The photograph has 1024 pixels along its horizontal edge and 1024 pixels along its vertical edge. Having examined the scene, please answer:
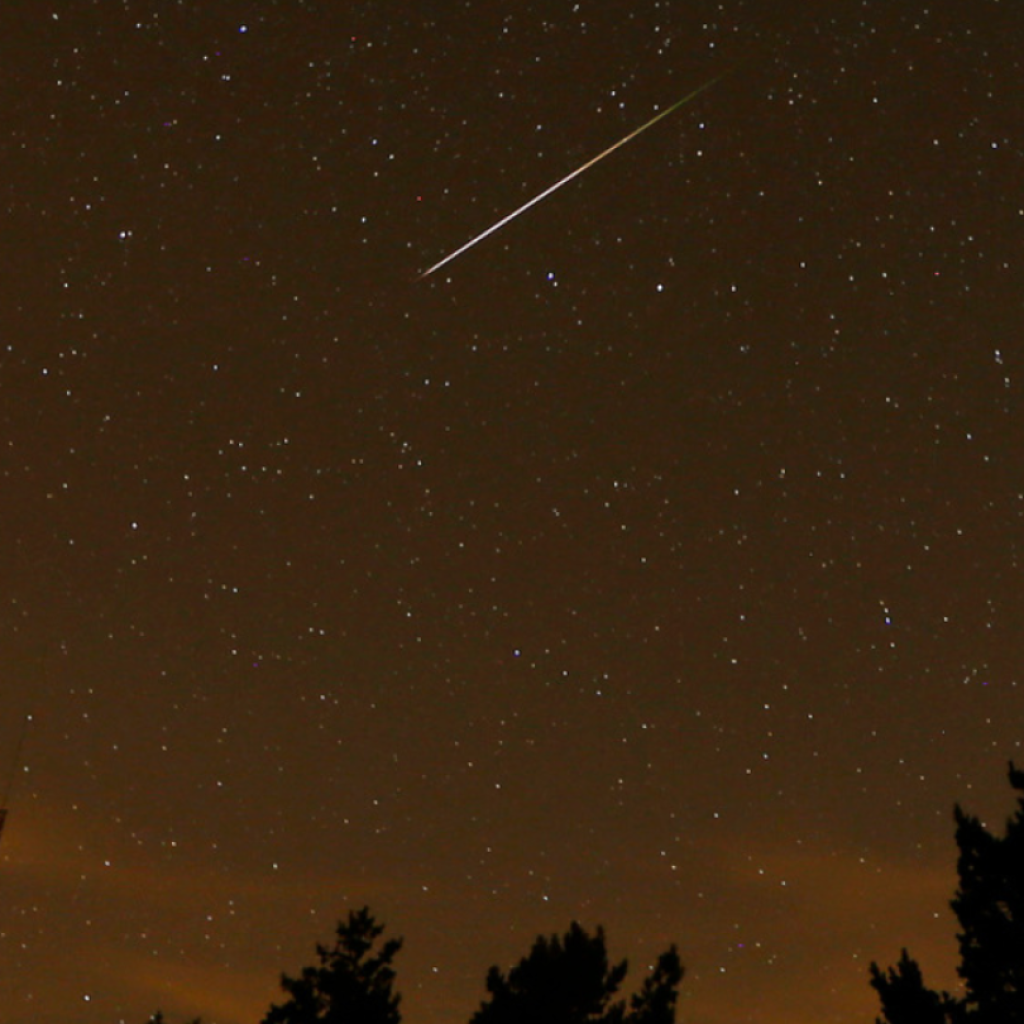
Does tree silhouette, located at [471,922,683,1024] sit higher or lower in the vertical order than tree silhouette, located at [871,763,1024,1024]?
higher

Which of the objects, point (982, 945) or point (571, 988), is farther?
point (571, 988)

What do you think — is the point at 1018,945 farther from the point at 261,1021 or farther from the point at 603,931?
the point at 261,1021

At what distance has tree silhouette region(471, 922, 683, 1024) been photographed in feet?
57.7

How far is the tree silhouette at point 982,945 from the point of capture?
11508 mm

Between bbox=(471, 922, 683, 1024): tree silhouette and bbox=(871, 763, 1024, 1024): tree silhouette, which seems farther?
bbox=(471, 922, 683, 1024): tree silhouette

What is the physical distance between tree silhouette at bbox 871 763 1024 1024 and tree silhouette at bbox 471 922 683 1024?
6.11 meters

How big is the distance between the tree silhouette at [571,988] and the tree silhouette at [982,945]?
20.0 feet

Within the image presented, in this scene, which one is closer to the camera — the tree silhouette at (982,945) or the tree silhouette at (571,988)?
the tree silhouette at (982,945)

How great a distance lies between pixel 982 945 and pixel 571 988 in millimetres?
7317

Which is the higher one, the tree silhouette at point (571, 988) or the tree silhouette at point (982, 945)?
the tree silhouette at point (571, 988)

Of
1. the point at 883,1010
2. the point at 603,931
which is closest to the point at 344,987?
the point at 603,931

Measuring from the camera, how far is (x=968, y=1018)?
11586 mm

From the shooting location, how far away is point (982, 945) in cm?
1175

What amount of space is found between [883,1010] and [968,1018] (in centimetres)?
85
